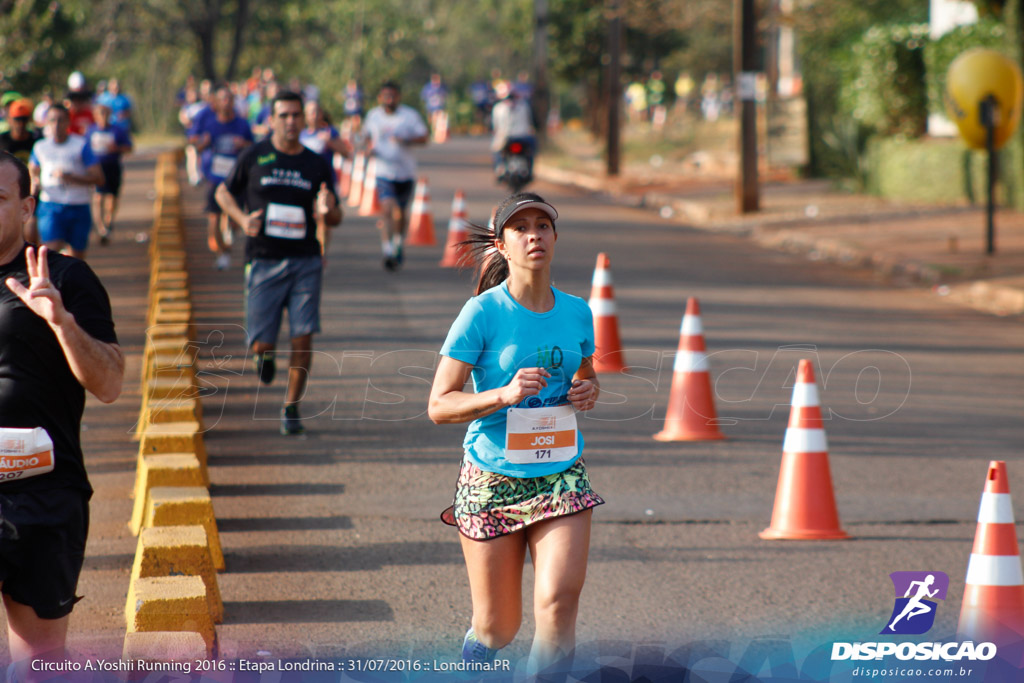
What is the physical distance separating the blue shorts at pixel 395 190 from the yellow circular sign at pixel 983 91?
7200mm

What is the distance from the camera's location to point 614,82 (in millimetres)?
32781

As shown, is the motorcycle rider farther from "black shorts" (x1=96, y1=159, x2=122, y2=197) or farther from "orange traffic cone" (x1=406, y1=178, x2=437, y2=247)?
"black shorts" (x1=96, y1=159, x2=122, y2=197)

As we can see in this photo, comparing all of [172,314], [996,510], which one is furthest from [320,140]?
[996,510]

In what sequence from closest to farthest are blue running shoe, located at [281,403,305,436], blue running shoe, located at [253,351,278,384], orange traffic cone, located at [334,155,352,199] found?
blue running shoe, located at [281,403,305,436] < blue running shoe, located at [253,351,278,384] < orange traffic cone, located at [334,155,352,199]

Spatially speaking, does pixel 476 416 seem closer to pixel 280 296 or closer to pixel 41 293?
pixel 41 293

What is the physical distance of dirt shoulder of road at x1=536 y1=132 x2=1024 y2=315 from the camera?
1600 centimetres

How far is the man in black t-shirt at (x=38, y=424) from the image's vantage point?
3793 mm

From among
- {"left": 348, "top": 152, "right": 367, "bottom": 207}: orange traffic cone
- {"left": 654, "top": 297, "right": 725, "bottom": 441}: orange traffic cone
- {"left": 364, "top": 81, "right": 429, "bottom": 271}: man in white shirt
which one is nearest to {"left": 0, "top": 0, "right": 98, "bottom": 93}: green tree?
{"left": 348, "top": 152, "right": 367, "bottom": 207}: orange traffic cone

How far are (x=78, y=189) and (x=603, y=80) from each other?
3746cm

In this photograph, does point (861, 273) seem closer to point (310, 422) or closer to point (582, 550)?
point (310, 422)

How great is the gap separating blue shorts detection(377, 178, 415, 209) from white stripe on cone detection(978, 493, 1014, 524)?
11.7 meters

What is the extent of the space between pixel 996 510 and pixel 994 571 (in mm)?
218

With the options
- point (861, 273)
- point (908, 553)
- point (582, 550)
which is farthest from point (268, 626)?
point (861, 273)

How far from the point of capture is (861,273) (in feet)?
56.9
